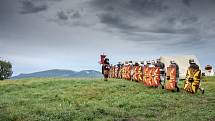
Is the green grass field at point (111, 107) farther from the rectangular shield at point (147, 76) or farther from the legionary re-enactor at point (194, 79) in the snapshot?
the rectangular shield at point (147, 76)

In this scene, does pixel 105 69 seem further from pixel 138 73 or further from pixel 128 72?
pixel 128 72

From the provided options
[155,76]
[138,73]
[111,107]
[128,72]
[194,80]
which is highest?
[128,72]

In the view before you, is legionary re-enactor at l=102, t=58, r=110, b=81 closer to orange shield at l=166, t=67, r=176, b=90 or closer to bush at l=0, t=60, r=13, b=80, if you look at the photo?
orange shield at l=166, t=67, r=176, b=90

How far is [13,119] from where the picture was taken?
23.6 metres

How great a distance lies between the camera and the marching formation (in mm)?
37531

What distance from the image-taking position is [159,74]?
139 ft

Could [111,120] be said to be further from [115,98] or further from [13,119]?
[115,98]

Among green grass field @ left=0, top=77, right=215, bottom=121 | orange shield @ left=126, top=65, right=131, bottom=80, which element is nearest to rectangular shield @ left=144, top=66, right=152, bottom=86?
green grass field @ left=0, top=77, right=215, bottom=121

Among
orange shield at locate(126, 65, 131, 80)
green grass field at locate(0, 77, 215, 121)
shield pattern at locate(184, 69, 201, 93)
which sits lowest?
green grass field at locate(0, 77, 215, 121)

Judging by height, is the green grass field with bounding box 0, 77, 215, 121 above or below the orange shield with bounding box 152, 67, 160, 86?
below

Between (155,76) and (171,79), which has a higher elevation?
(155,76)

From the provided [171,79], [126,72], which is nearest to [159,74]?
[171,79]

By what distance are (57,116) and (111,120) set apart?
8.89 ft

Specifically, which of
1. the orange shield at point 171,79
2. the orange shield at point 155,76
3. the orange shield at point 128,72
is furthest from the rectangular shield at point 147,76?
the orange shield at point 128,72
